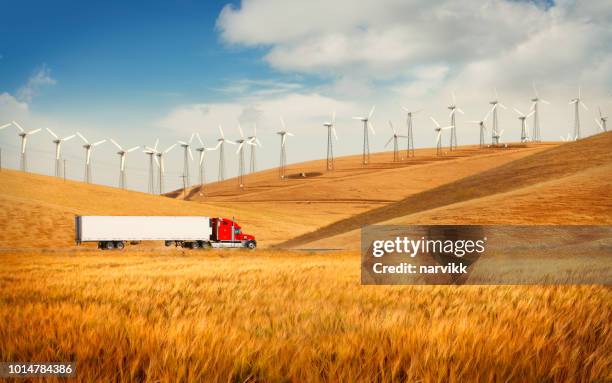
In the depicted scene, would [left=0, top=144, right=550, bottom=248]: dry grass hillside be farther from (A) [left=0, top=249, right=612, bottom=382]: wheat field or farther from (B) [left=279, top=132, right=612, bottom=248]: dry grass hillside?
(A) [left=0, top=249, right=612, bottom=382]: wheat field

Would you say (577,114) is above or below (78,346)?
above

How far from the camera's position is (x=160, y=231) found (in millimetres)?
72688

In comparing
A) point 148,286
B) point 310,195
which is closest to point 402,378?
point 148,286

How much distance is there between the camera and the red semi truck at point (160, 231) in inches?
2798

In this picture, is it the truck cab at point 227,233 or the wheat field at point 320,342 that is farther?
the truck cab at point 227,233

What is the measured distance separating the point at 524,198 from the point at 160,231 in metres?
45.4

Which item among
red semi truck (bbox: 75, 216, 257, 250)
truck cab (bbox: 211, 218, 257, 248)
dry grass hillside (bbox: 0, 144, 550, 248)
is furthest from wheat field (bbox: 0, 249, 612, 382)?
dry grass hillside (bbox: 0, 144, 550, 248)

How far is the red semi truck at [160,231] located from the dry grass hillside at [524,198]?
436 inches

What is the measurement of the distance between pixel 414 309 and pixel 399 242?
239 cm

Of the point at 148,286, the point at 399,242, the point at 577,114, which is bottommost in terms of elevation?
the point at 148,286

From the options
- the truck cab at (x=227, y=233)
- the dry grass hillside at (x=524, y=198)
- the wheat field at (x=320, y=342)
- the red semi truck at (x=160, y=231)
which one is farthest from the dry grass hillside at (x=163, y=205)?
the wheat field at (x=320, y=342)

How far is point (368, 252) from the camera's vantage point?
1362 centimetres

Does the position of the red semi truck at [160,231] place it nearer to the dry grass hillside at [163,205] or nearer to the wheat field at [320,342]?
the dry grass hillside at [163,205]

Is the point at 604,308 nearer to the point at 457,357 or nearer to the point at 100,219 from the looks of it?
the point at 457,357
